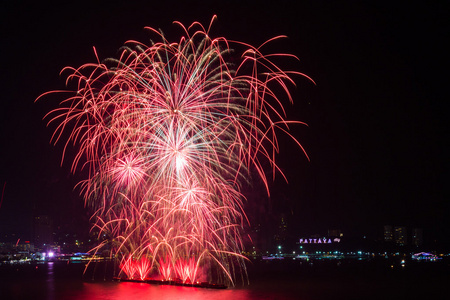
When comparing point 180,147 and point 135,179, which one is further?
point 135,179

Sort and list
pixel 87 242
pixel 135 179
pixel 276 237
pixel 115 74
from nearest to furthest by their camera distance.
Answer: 1. pixel 115 74
2. pixel 135 179
3. pixel 87 242
4. pixel 276 237

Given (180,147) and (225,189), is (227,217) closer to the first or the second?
(225,189)

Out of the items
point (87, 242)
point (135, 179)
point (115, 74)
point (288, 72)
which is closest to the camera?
point (288, 72)

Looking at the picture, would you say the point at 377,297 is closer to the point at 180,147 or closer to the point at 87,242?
the point at 180,147

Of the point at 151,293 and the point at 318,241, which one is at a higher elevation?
the point at 318,241

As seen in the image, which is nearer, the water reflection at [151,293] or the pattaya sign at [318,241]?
the water reflection at [151,293]

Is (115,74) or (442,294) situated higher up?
(115,74)

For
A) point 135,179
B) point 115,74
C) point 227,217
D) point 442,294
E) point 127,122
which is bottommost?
point 442,294

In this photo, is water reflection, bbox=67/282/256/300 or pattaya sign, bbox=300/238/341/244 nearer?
water reflection, bbox=67/282/256/300

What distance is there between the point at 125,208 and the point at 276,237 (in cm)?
13090

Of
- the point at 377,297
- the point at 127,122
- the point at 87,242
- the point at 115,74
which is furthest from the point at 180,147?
the point at 87,242

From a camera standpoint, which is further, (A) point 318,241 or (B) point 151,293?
(A) point 318,241

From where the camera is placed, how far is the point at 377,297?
74.4ft

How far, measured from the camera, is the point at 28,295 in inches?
849
